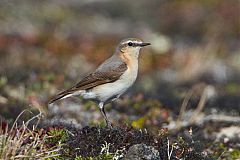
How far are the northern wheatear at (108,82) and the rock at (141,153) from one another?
7.14 feet

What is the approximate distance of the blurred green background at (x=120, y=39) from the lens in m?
14.2

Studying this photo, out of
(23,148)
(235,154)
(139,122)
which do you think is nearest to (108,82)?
(139,122)

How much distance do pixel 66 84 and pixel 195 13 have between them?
39.2 feet

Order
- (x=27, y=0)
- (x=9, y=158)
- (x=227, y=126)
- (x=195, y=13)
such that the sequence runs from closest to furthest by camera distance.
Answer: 1. (x=9, y=158)
2. (x=227, y=126)
3. (x=195, y=13)
4. (x=27, y=0)

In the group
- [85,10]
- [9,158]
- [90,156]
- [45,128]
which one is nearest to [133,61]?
[45,128]

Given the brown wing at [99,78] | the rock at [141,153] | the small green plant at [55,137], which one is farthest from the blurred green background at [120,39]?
the rock at [141,153]

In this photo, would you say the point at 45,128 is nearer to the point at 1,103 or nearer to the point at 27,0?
the point at 1,103

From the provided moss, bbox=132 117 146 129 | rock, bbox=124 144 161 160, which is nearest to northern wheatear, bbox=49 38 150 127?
Answer: moss, bbox=132 117 146 129

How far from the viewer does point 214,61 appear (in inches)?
774

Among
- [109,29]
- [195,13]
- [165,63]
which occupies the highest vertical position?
[195,13]

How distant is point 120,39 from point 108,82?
12.7 meters

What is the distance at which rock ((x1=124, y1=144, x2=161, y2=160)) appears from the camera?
8.13 m

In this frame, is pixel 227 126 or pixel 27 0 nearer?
pixel 227 126

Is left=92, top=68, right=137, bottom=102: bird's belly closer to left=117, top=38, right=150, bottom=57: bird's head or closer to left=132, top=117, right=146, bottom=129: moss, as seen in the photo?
left=117, top=38, right=150, bottom=57: bird's head
